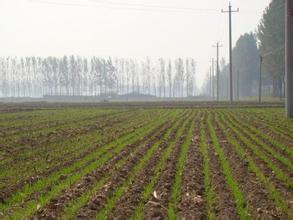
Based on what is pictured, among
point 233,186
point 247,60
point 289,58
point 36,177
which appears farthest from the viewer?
point 247,60

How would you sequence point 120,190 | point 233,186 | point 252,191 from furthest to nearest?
point 233,186, point 120,190, point 252,191

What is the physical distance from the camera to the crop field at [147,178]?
672cm

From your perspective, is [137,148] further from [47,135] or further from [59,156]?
[47,135]

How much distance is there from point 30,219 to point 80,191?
5.96 feet

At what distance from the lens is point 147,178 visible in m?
9.09

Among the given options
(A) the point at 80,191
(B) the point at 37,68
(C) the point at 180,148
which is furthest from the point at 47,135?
(B) the point at 37,68

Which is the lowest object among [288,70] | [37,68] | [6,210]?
[6,210]

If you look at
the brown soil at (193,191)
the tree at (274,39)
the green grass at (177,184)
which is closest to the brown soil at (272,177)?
Result: the brown soil at (193,191)

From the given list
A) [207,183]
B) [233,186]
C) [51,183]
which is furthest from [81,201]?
[233,186]

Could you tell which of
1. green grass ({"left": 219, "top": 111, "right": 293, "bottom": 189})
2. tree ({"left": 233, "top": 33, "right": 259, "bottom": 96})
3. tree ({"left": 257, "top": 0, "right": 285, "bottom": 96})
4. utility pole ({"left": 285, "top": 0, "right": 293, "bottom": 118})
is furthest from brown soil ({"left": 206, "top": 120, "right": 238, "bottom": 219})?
tree ({"left": 233, "top": 33, "right": 259, "bottom": 96})

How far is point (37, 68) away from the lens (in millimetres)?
138750

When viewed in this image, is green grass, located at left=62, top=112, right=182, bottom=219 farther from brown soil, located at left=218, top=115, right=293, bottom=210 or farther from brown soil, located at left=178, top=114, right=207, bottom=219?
brown soil, located at left=218, top=115, right=293, bottom=210

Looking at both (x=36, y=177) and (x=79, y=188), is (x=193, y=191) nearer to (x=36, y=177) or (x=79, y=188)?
(x=79, y=188)

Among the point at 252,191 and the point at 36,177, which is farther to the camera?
the point at 36,177
